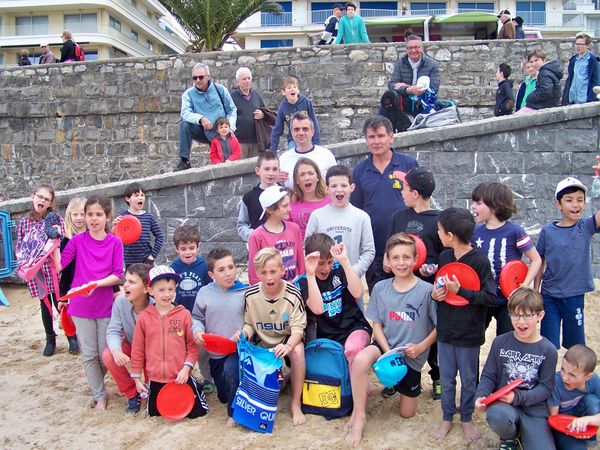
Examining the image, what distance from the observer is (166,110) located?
12.2m

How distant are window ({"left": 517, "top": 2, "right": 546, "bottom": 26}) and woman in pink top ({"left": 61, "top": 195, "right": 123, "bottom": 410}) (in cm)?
3833

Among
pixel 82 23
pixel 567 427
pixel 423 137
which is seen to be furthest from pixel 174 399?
pixel 82 23

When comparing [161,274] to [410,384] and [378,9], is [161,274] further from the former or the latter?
[378,9]

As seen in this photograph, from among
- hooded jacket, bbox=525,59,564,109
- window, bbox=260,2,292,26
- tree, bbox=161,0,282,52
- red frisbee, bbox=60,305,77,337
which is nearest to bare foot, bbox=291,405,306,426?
red frisbee, bbox=60,305,77,337

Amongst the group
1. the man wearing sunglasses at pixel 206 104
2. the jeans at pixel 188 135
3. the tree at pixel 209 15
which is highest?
the tree at pixel 209 15

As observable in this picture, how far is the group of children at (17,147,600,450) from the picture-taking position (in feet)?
11.0

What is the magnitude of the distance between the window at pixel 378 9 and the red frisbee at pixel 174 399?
3581 centimetres

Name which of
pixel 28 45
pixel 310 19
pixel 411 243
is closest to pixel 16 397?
pixel 411 243

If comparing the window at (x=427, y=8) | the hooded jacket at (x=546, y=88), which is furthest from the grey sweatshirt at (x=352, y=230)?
the window at (x=427, y=8)

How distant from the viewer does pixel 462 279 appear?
3.62m

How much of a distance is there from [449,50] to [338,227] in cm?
754

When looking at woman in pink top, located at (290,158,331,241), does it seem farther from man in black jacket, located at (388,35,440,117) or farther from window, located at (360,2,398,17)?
window, located at (360,2,398,17)

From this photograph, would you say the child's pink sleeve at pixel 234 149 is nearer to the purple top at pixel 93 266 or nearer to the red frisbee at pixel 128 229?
the red frisbee at pixel 128 229

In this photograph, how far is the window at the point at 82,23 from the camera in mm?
38250
